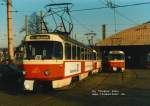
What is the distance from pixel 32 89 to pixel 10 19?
10.9m

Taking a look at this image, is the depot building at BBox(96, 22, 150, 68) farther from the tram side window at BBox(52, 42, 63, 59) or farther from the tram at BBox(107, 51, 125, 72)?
the tram side window at BBox(52, 42, 63, 59)

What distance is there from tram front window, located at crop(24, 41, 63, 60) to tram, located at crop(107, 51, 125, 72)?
26793 mm

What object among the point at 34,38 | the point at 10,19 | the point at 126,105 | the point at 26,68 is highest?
the point at 10,19

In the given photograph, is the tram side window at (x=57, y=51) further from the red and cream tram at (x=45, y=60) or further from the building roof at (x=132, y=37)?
the building roof at (x=132, y=37)

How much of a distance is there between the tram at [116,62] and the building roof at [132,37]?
18.8 m

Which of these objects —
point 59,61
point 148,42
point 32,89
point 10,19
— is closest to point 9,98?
point 32,89

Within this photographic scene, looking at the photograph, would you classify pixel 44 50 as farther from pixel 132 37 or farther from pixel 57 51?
pixel 132 37

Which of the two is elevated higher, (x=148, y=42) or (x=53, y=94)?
(x=148, y=42)

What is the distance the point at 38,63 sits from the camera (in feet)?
60.5

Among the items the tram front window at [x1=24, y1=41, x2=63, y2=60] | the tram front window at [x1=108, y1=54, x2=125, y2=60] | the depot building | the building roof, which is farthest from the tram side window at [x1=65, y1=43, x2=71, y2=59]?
the building roof

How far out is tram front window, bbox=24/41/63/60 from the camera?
60.9ft

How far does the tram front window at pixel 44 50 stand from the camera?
1856cm

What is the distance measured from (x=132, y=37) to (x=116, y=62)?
20910mm

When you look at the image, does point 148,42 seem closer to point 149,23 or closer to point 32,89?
point 149,23
